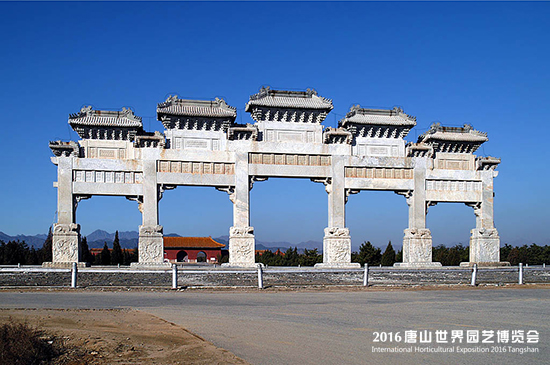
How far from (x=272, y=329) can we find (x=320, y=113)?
16353 mm

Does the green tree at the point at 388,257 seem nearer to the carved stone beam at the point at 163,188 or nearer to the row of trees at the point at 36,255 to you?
the row of trees at the point at 36,255

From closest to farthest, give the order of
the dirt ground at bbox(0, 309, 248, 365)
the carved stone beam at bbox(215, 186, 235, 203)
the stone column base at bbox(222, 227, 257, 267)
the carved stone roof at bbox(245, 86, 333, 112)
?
the dirt ground at bbox(0, 309, 248, 365), the stone column base at bbox(222, 227, 257, 267), the carved stone beam at bbox(215, 186, 235, 203), the carved stone roof at bbox(245, 86, 333, 112)

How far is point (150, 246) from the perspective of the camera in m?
21.8

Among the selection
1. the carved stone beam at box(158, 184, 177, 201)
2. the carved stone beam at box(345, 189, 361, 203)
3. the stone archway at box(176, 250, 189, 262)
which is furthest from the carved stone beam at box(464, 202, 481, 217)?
the stone archway at box(176, 250, 189, 262)

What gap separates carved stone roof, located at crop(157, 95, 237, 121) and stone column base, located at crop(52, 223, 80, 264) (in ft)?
19.6

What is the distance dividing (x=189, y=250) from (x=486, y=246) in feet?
133

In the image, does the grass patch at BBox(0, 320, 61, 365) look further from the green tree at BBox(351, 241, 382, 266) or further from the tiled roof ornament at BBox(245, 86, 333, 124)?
the green tree at BBox(351, 241, 382, 266)

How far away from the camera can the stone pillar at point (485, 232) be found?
24.3 m

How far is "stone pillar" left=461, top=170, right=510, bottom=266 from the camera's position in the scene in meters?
24.3

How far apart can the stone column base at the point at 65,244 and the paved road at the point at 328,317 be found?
713 cm

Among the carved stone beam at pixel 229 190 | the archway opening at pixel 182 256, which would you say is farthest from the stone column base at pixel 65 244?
the archway opening at pixel 182 256

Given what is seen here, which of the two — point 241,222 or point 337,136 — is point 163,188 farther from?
point 337,136

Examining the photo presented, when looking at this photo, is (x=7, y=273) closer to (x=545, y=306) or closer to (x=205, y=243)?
(x=545, y=306)

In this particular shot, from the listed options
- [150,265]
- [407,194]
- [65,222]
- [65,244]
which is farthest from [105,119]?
[407,194]
